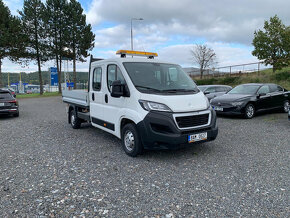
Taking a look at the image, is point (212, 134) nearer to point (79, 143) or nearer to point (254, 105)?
point (79, 143)

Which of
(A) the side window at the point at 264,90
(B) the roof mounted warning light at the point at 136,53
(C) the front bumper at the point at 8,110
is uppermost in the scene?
(B) the roof mounted warning light at the point at 136,53

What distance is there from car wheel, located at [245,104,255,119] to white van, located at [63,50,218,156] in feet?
16.5

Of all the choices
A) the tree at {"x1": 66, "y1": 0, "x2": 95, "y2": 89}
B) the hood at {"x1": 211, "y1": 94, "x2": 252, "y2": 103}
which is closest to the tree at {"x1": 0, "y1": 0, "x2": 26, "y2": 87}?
the tree at {"x1": 66, "y1": 0, "x2": 95, "y2": 89}

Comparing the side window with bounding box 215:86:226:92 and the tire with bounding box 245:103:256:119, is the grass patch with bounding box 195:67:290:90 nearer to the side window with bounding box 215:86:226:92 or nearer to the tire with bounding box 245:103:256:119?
the side window with bounding box 215:86:226:92

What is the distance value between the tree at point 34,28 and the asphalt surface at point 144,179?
2774 cm

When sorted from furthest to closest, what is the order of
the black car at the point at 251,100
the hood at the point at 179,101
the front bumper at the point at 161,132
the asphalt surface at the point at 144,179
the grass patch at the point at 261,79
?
the grass patch at the point at 261,79, the black car at the point at 251,100, the hood at the point at 179,101, the front bumper at the point at 161,132, the asphalt surface at the point at 144,179

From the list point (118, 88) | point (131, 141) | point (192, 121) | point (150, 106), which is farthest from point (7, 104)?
point (192, 121)

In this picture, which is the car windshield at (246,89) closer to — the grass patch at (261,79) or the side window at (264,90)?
the side window at (264,90)

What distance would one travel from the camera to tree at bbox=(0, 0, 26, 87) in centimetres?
2497

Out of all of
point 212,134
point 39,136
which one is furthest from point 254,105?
point 39,136

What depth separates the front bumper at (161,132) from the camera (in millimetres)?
3996

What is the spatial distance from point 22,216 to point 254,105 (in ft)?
30.2

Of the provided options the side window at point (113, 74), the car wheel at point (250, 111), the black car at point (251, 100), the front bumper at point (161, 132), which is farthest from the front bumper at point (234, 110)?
the side window at point (113, 74)

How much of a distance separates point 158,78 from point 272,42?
34143 millimetres
